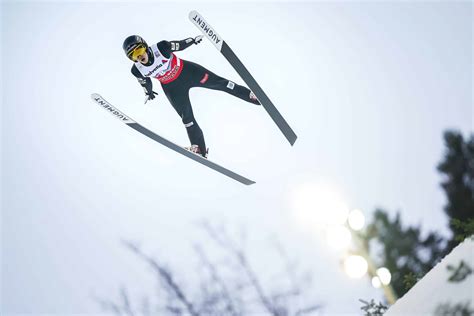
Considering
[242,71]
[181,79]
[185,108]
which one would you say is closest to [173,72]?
[181,79]

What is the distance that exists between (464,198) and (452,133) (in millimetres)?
1828

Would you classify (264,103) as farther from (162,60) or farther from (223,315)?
(223,315)

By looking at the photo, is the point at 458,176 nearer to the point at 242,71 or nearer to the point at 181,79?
the point at 242,71

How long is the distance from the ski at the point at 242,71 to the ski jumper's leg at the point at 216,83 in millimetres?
345

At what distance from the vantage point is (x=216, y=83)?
5.81 meters

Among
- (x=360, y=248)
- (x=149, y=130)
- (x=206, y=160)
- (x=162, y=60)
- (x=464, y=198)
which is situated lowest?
(x=464, y=198)

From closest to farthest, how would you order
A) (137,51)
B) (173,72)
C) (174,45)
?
1. (137,51)
2. (174,45)
3. (173,72)

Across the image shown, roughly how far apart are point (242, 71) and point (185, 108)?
115 centimetres

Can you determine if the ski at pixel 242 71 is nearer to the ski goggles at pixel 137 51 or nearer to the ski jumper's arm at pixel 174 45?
the ski jumper's arm at pixel 174 45

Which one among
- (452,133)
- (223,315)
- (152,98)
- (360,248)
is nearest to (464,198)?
(452,133)

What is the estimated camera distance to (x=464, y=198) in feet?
31.7

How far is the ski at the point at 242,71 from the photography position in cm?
498

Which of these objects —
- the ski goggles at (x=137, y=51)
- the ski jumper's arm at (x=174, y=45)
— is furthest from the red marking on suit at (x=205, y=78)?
the ski goggles at (x=137, y=51)

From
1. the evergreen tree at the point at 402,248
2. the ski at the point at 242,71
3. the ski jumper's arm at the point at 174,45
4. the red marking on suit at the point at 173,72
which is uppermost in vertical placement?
the ski jumper's arm at the point at 174,45
